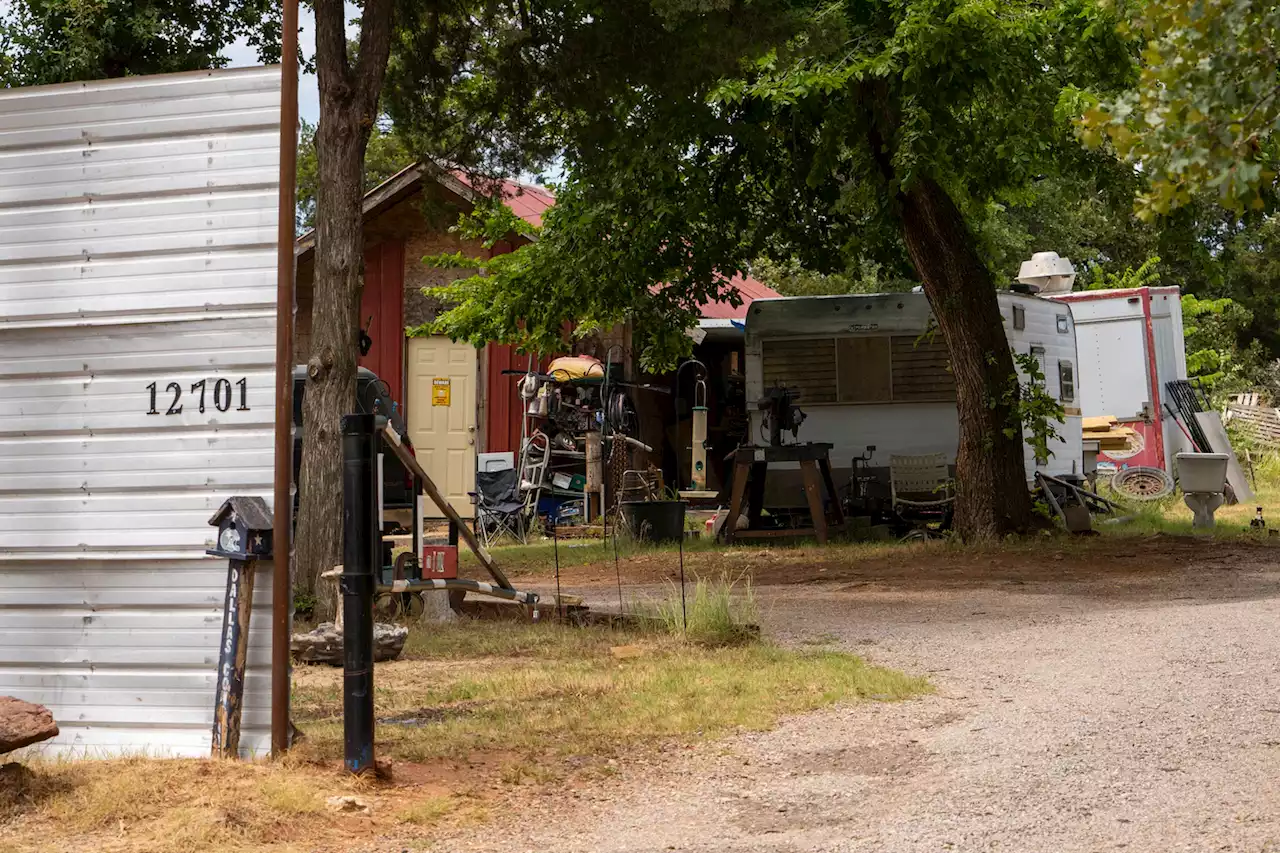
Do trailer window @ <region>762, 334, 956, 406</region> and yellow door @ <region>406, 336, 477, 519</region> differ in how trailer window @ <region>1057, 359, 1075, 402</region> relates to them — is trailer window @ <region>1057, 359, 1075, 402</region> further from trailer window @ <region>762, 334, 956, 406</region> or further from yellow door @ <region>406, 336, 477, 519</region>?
yellow door @ <region>406, 336, 477, 519</region>

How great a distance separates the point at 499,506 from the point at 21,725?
1263 centimetres

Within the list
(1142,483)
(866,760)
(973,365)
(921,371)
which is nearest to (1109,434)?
(1142,483)

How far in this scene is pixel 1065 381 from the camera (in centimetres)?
1717

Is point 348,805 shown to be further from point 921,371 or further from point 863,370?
point 921,371

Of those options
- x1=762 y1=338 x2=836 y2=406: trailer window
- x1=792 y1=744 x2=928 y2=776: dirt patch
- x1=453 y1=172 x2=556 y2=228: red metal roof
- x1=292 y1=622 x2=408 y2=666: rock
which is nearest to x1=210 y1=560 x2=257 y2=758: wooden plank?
x1=792 y1=744 x2=928 y2=776: dirt patch

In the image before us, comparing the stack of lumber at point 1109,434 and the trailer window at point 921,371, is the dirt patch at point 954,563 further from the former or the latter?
the stack of lumber at point 1109,434

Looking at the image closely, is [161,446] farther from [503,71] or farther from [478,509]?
[478,509]

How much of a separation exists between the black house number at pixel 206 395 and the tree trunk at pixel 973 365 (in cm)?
990

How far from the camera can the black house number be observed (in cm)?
503

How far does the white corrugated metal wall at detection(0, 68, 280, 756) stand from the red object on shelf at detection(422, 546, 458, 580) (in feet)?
4.63

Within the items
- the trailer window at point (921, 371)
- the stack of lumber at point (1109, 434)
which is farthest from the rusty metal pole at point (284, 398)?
the stack of lumber at point (1109, 434)

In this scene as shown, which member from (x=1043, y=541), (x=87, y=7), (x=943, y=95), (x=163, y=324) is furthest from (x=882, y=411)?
(x=163, y=324)

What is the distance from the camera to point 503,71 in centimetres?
1095

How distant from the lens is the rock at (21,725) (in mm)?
4344
